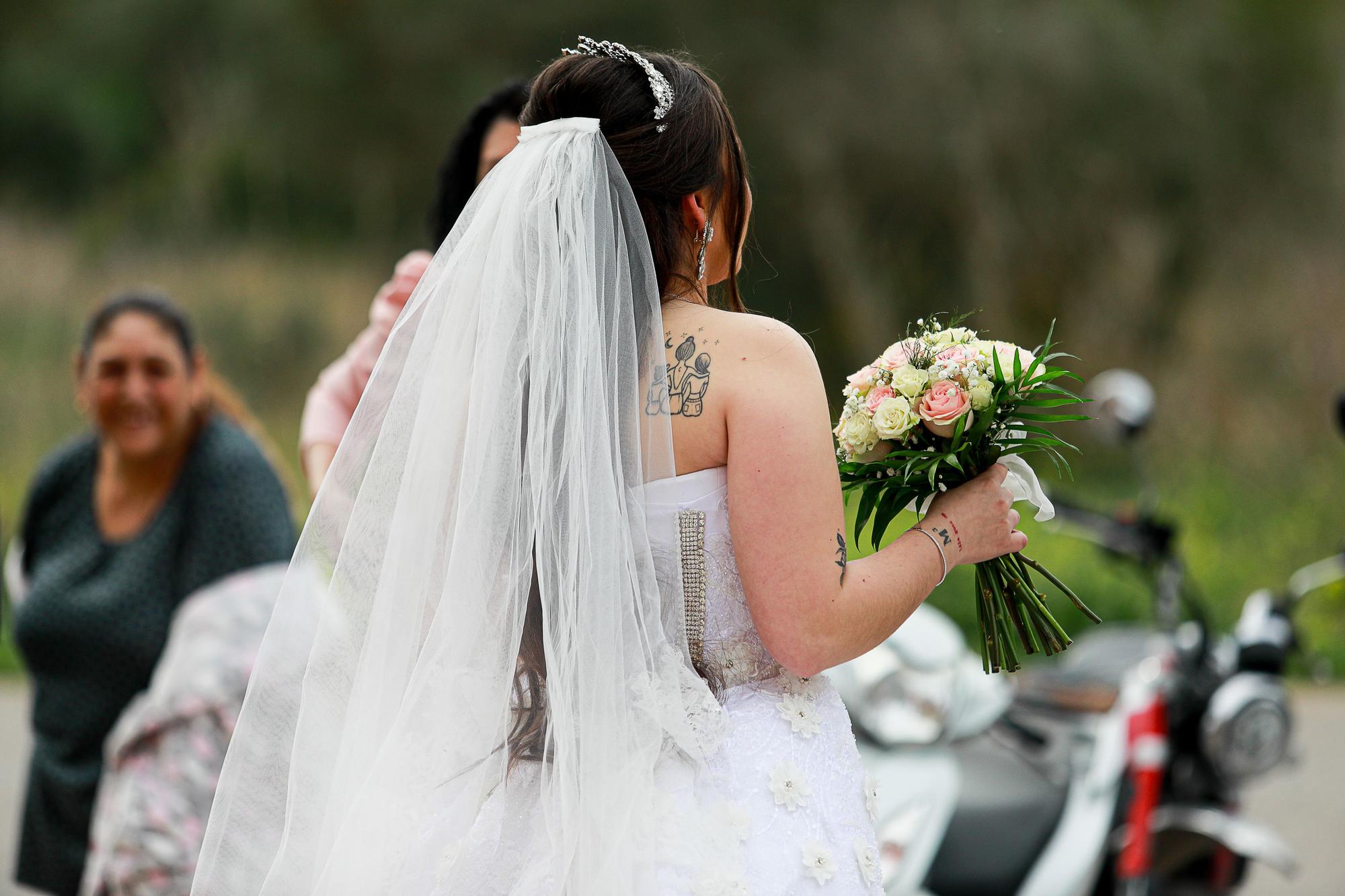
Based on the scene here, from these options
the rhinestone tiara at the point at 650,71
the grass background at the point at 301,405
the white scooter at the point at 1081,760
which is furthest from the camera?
the grass background at the point at 301,405

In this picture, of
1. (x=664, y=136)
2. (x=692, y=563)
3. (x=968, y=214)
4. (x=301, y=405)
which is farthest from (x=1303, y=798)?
(x=301, y=405)

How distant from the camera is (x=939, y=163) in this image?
12.2m

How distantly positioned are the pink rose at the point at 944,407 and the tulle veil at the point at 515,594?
432 mm

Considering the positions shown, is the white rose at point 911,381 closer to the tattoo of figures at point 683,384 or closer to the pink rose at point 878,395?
the pink rose at point 878,395

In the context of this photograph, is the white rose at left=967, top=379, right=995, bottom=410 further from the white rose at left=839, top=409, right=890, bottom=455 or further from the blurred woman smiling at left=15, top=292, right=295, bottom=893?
the blurred woman smiling at left=15, top=292, right=295, bottom=893

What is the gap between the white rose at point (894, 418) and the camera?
206 centimetres

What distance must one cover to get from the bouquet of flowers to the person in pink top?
50.6 inches

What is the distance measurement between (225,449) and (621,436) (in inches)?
84.4

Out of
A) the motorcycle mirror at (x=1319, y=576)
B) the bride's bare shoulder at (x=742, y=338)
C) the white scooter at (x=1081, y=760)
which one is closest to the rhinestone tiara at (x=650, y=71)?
the bride's bare shoulder at (x=742, y=338)

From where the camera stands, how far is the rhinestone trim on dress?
1.93 m

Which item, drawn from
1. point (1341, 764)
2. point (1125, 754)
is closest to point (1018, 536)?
point (1125, 754)

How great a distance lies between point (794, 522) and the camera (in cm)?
186

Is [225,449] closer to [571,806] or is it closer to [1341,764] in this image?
[571,806]

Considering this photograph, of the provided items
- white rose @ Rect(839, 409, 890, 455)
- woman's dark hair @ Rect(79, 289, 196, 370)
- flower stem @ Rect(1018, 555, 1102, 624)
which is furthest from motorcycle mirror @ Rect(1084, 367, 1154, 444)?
woman's dark hair @ Rect(79, 289, 196, 370)
